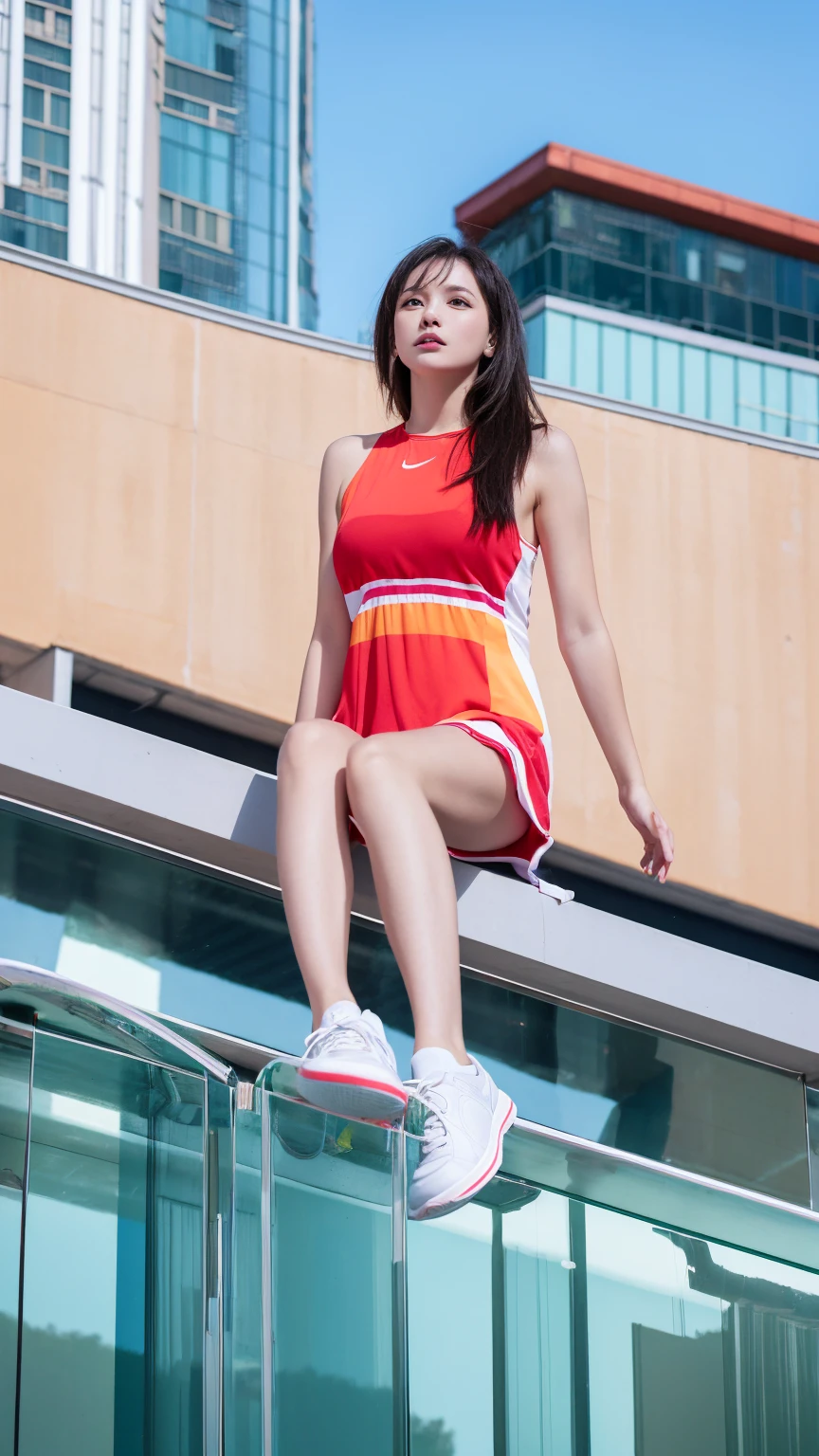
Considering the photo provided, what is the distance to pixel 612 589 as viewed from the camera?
10.8 meters

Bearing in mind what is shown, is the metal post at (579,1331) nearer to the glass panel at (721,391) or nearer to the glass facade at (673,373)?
the glass facade at (673,373)

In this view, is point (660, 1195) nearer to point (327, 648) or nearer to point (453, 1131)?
point (453, 1131)

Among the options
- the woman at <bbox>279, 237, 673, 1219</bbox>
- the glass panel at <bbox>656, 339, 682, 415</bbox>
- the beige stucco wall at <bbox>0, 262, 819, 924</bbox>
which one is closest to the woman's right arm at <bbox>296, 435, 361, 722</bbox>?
the woman at <bbox>279, 237, 673, 1219</bbox>

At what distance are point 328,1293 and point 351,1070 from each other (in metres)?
0.29

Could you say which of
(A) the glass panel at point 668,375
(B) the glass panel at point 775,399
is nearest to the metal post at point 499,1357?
(A) the glass panel at point 668,375

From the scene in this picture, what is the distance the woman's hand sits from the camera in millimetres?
3309

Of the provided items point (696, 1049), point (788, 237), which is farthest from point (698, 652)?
point (788, 237)

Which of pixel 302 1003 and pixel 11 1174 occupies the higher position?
pixel 302 1003

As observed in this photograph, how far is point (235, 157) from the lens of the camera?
59.4 meters

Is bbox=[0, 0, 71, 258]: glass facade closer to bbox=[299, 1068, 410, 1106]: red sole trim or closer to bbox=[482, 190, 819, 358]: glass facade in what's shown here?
bbox=[482, 190, 819, 358]: glass facade

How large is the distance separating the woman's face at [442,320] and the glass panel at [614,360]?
1054cm

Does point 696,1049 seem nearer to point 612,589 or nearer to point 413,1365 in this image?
point 413,1365

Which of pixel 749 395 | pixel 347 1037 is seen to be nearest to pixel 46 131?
pixel 749 395

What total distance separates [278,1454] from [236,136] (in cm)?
6125
